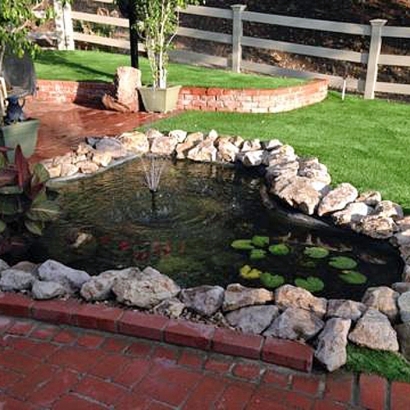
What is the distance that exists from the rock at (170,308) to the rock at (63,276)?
1.60 feet

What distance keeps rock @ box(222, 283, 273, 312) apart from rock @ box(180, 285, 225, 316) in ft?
0.13

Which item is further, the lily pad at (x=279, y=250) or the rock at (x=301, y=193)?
the rock at (x=301, y=193)

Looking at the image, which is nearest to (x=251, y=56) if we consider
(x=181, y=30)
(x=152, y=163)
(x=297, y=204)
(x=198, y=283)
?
(x=181, y=30)

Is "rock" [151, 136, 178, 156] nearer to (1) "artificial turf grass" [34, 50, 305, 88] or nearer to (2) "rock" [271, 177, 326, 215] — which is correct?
(2) "rock" [271, 177, 326, 215]

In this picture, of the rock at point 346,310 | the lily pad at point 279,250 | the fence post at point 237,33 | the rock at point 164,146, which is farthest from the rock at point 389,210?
the fence post at point 237,33

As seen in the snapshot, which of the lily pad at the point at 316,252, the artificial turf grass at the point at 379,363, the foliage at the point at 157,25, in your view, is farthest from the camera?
the foliage at the point at 157,25

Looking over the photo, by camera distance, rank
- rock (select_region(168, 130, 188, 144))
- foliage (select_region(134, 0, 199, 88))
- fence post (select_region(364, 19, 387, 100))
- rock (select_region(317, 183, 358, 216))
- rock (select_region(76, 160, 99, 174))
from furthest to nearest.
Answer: fence post (select_region(364, 19, 387, 100)) → foliage (select_region(134, 0, 199, 88)) → rock (select_region(168, 130, 188, 144)) → rock (select_region(76, 160, 99, 174)) → rock (select_region(317, 183, 358, 216))

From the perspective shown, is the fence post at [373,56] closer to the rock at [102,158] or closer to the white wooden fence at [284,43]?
the white wooden fence at [284,43]

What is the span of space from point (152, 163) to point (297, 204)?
1.85 m

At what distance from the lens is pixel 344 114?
711cm

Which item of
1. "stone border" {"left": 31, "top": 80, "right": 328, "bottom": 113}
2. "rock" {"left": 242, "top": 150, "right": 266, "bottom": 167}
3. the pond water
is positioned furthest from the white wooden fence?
the pond water

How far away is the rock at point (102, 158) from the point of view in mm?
5242

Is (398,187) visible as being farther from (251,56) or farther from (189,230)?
(251,56)

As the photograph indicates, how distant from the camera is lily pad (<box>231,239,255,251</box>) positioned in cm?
372
